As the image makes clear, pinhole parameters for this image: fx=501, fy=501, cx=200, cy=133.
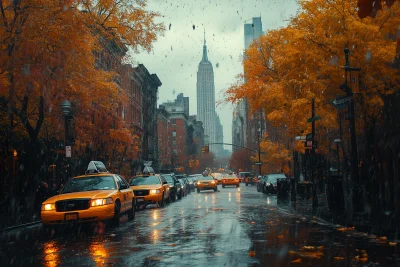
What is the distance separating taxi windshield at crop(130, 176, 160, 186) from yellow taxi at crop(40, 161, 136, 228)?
948 cm

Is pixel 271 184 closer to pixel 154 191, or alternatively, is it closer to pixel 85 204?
pixel 154 191

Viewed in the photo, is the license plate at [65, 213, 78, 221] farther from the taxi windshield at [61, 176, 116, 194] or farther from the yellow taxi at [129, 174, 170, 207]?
the yellow taxi at [129, 174, 170, 207]

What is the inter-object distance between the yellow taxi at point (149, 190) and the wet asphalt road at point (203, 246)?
8742 mm

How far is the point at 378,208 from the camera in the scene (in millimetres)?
17469

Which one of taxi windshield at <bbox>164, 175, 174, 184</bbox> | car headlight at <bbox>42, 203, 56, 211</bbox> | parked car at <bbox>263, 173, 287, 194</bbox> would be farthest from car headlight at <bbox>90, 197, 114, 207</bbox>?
parked car at <bbox>263, 173, 287, 194</bbox>

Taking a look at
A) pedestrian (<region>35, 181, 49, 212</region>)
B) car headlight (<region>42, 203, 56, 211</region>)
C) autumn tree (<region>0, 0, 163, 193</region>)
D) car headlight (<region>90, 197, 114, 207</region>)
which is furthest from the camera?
pedestrian (<region>35, 181, 49, 212</region>)

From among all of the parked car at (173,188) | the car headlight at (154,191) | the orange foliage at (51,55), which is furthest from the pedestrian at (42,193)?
the parked car at (173,188)

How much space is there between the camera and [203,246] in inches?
395

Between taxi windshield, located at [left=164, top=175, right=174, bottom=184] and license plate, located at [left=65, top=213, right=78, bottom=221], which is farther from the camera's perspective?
taxi windshield, located at [left=164, top=175, right=174, bottom=184]

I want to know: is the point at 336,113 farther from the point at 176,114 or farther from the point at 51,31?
the point at 176,114

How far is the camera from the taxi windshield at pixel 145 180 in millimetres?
25172

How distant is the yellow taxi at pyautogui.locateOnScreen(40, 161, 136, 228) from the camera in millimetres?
13422

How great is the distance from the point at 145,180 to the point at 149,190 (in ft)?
5.27

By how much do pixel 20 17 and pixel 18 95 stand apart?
158 inches
